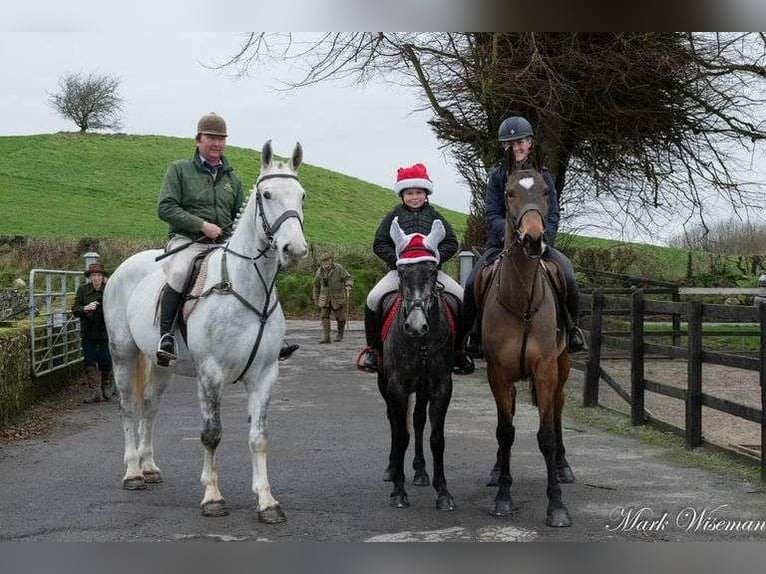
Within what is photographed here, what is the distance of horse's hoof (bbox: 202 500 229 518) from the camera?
263 inches

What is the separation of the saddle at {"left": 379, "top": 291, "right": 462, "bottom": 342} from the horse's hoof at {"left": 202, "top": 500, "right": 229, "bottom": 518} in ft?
6.16

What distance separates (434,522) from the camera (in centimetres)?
659

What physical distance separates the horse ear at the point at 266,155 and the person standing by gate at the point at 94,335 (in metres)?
7.41

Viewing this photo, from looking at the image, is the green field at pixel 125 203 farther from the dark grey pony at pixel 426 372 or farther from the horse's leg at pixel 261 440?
the horse's leg at pixel 261 440

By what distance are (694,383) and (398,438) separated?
381 centimetres

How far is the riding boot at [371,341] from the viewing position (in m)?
7.76

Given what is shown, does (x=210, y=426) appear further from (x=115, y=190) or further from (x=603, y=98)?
(x=115, y=190)

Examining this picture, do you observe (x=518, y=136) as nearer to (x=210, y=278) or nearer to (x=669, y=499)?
(x=210, y=278)

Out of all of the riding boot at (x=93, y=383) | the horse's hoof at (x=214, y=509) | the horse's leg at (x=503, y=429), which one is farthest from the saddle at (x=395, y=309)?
the riding boot at (x=93, y=383)

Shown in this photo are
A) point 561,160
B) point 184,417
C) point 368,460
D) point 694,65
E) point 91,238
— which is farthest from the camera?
point 91,238

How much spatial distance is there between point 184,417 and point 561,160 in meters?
9.24

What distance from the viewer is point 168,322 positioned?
7223mm

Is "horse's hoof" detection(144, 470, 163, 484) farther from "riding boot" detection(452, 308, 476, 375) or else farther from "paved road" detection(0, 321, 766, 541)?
"riding boot" detection(452, 308, 476, 375)

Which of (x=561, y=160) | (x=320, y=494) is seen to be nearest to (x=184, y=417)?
(x=320, y=494)
